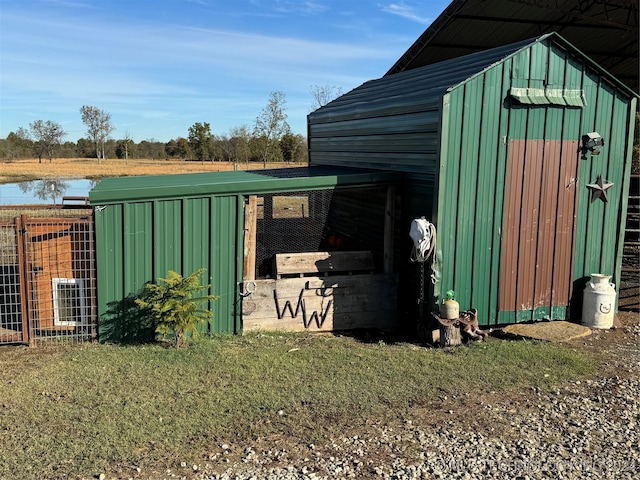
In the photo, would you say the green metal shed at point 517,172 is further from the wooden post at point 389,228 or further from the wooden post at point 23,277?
the wooden post at point 23,277

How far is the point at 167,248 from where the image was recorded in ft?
24.8

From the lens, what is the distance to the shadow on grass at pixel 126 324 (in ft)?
24.0

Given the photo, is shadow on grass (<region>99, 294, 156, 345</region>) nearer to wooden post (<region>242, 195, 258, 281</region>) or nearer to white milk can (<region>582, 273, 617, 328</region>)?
wooden post (<region>242, 195, 258, 281</region>)

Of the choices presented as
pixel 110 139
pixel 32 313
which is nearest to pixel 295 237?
pixel 32 313

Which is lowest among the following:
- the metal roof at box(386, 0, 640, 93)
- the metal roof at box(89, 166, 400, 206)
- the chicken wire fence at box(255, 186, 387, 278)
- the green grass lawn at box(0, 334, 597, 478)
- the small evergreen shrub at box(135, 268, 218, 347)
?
the green grass lawn at box(0, 334, 597, 478)

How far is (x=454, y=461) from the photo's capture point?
15.1ft

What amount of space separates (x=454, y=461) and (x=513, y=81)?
5.63 metres

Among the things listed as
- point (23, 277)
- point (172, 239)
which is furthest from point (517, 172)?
point (23, 277)

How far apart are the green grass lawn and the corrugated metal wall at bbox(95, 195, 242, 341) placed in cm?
56

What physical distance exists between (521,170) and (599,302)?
2457mm

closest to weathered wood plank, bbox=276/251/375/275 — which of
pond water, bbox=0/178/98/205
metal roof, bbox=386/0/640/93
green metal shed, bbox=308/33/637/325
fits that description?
green metal shed, bbox=308/33/637/325

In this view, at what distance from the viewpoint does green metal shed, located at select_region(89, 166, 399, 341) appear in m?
7.30

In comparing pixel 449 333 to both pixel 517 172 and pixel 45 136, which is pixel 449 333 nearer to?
pixel 517 172

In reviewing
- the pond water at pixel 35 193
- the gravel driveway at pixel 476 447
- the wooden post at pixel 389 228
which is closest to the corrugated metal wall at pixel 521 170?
the wooden post at pixel 389 228
